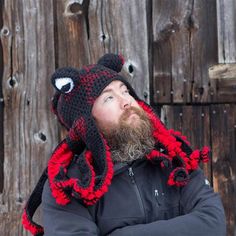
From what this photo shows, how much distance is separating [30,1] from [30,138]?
787 mm

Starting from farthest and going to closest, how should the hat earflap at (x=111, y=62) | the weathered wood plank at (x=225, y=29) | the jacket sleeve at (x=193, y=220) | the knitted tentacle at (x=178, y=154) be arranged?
the weathered wood plank at (x=225, y=29), the hat earflap at (x=111, y=62), the knitted tentacle at (x=178, y=154), the jacket sleeve at (x=193, y=220)

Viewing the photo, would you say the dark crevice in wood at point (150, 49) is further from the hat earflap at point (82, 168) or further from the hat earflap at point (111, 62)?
the hat earflap at point (82, 168)

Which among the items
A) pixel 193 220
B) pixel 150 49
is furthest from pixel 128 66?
pixel 193 220

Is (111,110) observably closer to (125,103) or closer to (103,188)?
(125,103)

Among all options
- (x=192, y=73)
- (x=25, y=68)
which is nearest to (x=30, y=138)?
(x=25, y=68)

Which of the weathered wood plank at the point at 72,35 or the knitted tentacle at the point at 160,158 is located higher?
the weathered wood plank at the point at 72,35

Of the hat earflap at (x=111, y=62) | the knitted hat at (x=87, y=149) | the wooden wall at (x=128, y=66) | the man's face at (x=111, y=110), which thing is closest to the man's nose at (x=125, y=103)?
the man's face at (x=111, y=110)

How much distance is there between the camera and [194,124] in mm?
3393

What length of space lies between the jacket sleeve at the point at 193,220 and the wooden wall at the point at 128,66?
76 centimetres

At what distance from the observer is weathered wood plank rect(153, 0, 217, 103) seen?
3385 mm

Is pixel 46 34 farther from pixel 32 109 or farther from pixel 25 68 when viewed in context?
pixel 32 109

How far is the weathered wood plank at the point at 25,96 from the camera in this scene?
3441 millimetres

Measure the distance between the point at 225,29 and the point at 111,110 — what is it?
1.00 metres

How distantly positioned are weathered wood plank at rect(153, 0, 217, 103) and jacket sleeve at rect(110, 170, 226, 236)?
0.84 metres
